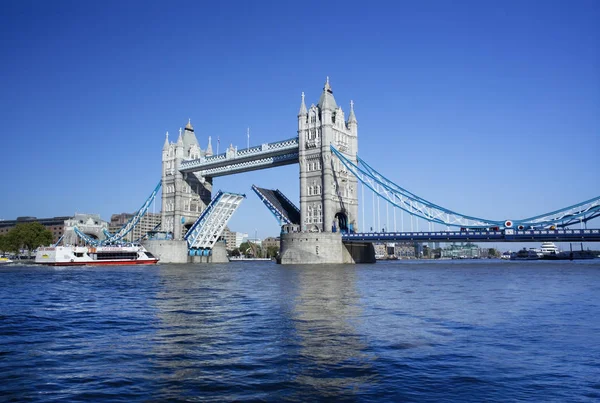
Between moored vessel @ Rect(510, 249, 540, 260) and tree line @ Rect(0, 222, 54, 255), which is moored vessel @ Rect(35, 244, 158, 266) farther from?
moored vessel @ Rect(510, 249, 540, 260)

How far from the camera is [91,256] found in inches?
2990

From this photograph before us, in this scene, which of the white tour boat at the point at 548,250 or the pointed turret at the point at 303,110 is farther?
the white tour boat at the point at 548,250

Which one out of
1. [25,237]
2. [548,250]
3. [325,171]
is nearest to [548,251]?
[548,250]

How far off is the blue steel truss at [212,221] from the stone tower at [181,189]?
8.37 metres

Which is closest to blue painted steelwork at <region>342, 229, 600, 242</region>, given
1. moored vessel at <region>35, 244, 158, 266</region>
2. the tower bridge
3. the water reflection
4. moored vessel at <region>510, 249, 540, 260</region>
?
the tower bridge

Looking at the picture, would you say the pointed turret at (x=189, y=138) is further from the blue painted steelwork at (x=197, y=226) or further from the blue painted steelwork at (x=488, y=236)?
the blue painted steelwork at (x=488, y=236)

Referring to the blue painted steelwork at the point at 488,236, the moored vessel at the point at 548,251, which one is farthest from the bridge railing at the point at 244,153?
the moored vessel at the point at 548,251

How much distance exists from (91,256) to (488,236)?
58.8m

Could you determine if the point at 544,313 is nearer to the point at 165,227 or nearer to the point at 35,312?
A: the point at 35,312

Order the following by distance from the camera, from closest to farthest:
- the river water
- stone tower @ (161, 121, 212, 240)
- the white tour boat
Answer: the river water < stone tower @ (161, 121, 212, 240) < the white tour boat

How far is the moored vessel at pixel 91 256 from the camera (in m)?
73.4

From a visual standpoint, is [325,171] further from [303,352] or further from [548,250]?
[548,250]

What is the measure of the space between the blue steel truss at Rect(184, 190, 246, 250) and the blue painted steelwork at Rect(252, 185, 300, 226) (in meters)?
4.09

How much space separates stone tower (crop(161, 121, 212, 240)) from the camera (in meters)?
96.7
